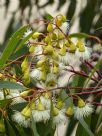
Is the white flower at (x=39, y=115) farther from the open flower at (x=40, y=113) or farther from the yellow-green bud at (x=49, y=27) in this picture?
the yellow-green bud at (x=49, y=27)

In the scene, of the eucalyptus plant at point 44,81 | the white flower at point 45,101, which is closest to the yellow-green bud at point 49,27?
the eucalyptus plant at point 44,81

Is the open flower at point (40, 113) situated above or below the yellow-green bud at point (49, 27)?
below

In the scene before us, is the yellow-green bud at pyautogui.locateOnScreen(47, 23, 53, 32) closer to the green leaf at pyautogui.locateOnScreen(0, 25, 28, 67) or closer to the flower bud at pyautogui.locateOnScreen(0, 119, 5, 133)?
the green leaf at pyautogui.locateOnScreen(0, 25, 28, 67)

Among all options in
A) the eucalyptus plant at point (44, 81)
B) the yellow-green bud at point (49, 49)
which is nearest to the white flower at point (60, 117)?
the eucalyptus plant at point (44, 81)

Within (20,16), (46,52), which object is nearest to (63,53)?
(46,52)

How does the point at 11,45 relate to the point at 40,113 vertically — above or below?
above

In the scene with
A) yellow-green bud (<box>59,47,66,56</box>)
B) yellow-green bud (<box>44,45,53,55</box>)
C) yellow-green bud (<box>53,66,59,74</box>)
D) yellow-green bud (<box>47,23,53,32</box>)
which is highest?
yellow-green bud (<box>47,23,53,32</box>)

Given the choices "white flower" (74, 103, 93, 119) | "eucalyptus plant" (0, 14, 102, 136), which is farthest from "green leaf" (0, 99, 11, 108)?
"white flower" (74, 103, 93, 119)

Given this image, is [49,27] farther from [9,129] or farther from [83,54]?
[9,129]

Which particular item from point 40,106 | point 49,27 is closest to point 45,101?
point 40,106

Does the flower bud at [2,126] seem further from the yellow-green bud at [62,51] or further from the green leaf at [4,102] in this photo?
the yellow-green bud at [62,51]

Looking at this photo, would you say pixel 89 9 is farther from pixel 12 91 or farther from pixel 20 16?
pixel 12 91

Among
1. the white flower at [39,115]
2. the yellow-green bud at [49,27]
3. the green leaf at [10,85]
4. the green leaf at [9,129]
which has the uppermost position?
the yellow-green bud at [49,27]

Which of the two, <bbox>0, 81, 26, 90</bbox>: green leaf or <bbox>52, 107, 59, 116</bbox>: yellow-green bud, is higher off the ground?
<bbox>0, 81, 26, 90</bbox>: green leaf
